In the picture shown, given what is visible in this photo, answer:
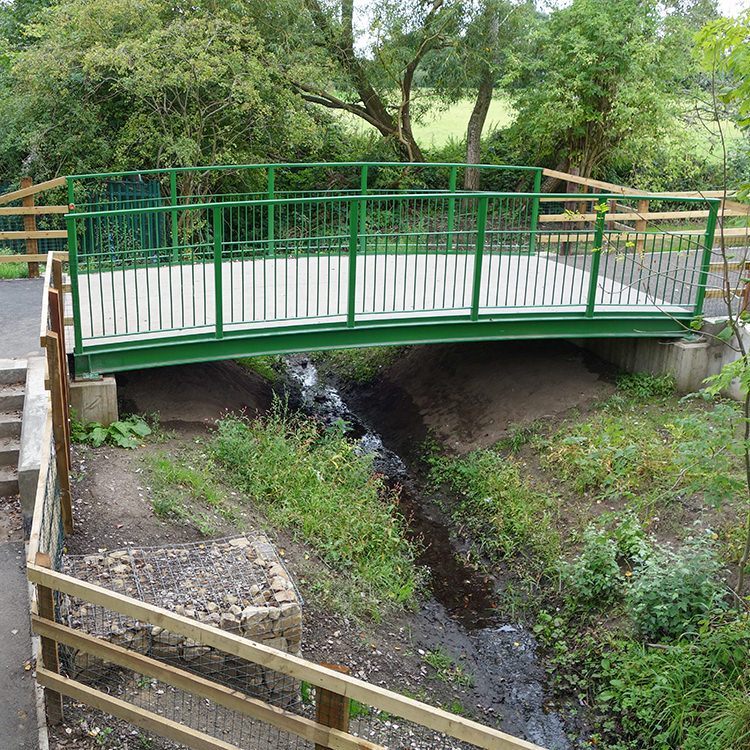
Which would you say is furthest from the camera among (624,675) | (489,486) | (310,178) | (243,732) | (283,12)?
(310,178)

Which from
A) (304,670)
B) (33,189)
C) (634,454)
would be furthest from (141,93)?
(304,670)

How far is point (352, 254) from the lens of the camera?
948cm

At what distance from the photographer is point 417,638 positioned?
7457 mm

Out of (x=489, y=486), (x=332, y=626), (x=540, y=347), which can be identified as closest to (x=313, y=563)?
(x=332, y=626)

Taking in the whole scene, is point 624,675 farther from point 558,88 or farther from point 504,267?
point 558,88

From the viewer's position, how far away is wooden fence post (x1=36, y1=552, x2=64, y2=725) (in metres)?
4.62

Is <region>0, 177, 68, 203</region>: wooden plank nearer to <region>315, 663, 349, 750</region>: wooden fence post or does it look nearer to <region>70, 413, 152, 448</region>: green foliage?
<region>70, 413, 152, 448</region>: green foliage

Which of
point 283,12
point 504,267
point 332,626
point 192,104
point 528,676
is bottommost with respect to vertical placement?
point 528,676

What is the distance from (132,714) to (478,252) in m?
6.65

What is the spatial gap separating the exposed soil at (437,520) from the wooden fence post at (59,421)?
→ 252 millimetres

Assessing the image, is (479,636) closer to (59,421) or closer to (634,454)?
(634,454)

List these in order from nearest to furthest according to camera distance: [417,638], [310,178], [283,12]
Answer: [417,638] < [283,12] < [310,178]

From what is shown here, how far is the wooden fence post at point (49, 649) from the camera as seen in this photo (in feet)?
15.1

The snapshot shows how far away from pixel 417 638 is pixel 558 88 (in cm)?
1376
